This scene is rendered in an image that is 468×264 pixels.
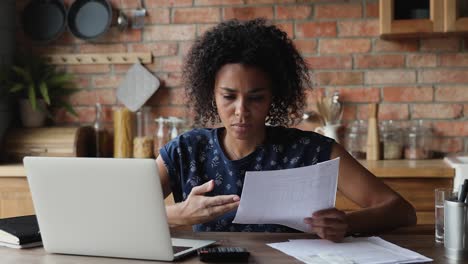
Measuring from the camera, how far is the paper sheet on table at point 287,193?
A: 1534mm

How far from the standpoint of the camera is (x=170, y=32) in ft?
11.8

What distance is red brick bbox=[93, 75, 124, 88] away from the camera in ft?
12.1

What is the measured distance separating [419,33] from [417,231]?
5.14 ft

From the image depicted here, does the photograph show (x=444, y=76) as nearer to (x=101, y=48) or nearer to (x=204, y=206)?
(x=101, y=48)

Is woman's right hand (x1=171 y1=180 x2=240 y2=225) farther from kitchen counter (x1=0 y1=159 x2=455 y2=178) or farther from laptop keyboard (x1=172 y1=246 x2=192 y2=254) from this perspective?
kitchen counter (x1=0 y1=159 x2=455 y2=178)

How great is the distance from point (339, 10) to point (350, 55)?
0.24 metres

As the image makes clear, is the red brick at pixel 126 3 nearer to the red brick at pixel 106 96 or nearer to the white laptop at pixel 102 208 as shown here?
the red brick at pixel 106 96

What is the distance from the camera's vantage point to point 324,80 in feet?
11.4

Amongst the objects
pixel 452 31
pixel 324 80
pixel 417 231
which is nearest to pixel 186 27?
pixel 324 80

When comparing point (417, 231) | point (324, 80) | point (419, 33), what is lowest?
point (417, 231)

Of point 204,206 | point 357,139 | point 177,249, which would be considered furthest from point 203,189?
point 357,139

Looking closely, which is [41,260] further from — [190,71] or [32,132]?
[32,132]

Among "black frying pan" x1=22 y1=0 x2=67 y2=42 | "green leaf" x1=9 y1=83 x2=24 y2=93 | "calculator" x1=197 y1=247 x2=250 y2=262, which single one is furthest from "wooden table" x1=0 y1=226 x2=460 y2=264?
"black frying pan" x1=22 y1=0 x2=67 y2=42

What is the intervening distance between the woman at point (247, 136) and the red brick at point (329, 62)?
1.26 metres
